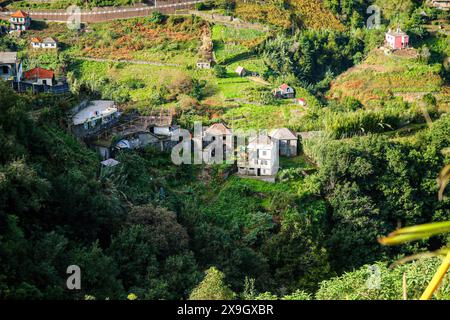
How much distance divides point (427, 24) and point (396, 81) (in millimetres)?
9408

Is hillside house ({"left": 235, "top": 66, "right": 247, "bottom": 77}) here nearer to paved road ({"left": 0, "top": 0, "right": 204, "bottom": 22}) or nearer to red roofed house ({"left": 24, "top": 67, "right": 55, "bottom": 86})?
paved road ({"left": 0, "top": 0, "right": 204, "bottom": 22})

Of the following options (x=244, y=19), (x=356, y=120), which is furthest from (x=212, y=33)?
(x=356, y=120)

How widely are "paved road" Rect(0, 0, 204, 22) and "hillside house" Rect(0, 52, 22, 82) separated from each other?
1795cm

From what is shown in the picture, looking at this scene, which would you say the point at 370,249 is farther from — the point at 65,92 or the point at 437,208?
the point at 65,92

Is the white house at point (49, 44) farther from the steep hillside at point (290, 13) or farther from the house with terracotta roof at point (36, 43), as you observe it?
the steep hillside at point (290, 13)

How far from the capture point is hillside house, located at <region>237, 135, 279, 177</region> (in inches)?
979

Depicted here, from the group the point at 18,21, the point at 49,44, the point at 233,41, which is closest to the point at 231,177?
the point at 233,41

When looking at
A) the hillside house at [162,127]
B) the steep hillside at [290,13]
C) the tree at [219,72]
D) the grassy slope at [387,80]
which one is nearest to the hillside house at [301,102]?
the tree at [219,72]

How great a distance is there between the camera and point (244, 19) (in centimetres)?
4178

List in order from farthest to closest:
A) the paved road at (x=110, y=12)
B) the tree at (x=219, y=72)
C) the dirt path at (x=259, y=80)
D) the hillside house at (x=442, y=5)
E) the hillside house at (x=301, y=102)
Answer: the hillside house at (x=442, y=5) < the paved road at (x=110, y=12) < the tree at (x=219, y=72) < the dirt path at (x=259, y=80) < the hillside house at (x=301, y=102)

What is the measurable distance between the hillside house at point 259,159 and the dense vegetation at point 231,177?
24.3 inches

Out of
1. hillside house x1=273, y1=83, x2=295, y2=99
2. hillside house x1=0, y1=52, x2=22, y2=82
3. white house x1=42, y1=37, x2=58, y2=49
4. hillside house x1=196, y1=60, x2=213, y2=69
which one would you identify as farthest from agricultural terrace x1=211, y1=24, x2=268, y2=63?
hillside house x1=0, y1=52, x2=22, y2=82

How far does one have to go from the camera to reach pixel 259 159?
25000mm

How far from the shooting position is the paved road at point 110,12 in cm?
4278
